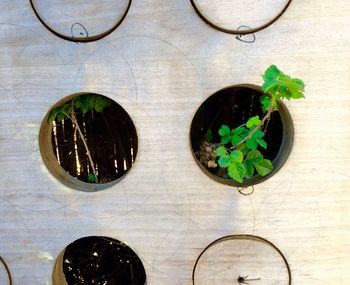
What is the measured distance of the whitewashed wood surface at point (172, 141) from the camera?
94 cm

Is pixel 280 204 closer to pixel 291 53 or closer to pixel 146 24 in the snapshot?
pixel 291 53

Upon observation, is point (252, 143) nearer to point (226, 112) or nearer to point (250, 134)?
point (250, 134)

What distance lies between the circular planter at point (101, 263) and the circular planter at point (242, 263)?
1.33 ft

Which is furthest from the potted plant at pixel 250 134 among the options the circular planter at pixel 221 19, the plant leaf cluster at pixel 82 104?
the plant leaf cluster at pixel 82 104

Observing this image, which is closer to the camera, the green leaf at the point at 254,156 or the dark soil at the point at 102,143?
the green leaf at the point at 254,156

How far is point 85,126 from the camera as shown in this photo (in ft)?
4.60

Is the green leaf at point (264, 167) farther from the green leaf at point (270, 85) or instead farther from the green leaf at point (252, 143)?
the green leaf at point (270, 85)

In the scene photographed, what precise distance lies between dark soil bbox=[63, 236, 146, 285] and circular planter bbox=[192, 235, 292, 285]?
406mm

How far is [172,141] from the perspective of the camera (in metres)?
1.01

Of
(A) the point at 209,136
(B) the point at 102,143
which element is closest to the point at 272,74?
(A) the point at 209,136

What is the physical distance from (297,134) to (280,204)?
0.18 m

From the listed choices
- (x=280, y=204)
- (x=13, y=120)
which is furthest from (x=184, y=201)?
(x=13, y=120)

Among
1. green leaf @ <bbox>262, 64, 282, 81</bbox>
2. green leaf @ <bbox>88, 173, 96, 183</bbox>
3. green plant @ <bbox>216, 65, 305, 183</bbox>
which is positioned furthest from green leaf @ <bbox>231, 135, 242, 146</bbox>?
green leaf @ <bbox>88, 173, 96, 183</bbox>

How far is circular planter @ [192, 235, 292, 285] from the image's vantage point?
1.05 meters
